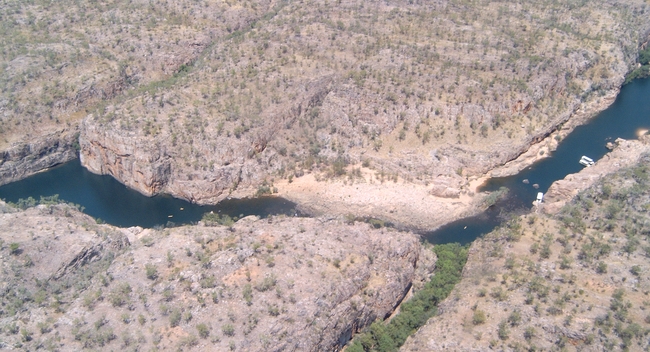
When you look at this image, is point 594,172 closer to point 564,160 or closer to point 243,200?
point 564,160

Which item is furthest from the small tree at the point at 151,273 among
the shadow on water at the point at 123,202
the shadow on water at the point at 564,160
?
the shadow on water at the point at 564,160

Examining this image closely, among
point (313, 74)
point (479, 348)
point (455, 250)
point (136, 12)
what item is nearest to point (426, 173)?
point (455, 250)

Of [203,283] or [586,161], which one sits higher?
[203,283]

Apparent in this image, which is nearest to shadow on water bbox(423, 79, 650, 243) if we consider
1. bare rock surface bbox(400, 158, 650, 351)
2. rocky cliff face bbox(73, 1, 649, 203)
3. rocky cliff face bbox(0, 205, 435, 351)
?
rocky cliff face bbox(73, 1, 649, 203)

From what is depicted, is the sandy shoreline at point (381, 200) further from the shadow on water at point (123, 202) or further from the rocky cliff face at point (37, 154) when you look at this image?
the rocky cliff face at point (37, 154)

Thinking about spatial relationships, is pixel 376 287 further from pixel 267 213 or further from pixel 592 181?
pixel 592 181

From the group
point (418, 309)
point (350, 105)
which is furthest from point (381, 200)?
point (418, 309)

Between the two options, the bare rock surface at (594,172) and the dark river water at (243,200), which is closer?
the bare rock surface at (594,172)
